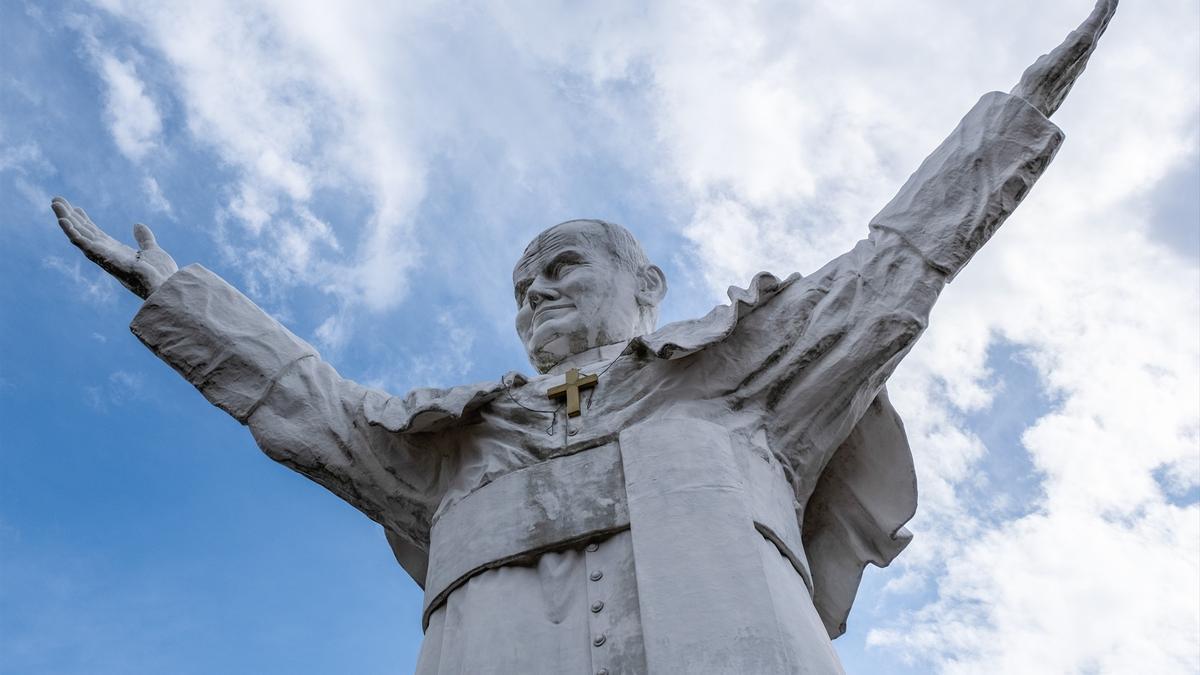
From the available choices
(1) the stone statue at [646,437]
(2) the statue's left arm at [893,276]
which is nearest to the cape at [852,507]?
(1) the stone statue at [646,437]

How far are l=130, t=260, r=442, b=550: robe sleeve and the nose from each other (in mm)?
1108

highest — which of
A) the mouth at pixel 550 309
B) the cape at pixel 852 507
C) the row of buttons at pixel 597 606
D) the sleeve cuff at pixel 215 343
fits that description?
the mouth at pixel 550 309

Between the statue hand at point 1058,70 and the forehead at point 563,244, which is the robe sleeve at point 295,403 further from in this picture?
the statue hand at point 1058,70

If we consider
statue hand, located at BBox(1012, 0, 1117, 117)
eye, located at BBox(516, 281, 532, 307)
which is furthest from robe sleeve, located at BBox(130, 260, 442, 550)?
statue hand, located at BBox(1012, 0, 1117, 117)

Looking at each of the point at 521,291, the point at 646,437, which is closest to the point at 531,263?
the point at 521,291

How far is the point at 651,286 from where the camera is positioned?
290 inches

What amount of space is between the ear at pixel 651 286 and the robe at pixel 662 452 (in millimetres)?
730

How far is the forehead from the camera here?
277 inches

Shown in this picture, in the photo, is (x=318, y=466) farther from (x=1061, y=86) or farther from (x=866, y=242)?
(x=1061, y=86)

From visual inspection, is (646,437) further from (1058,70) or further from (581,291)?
(1058,70)

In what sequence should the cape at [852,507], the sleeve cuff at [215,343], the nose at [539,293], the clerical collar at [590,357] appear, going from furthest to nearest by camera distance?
1. the nose at [539,293]
2. the clerical collar at [590,357]
3. the cape at [852,507]
4. the sleeve cuff at [215,343]

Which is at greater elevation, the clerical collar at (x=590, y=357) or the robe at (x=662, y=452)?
the clerical collar at (x=590, y=357)

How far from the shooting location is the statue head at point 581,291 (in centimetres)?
674

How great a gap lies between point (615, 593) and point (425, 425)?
1.43 metres
